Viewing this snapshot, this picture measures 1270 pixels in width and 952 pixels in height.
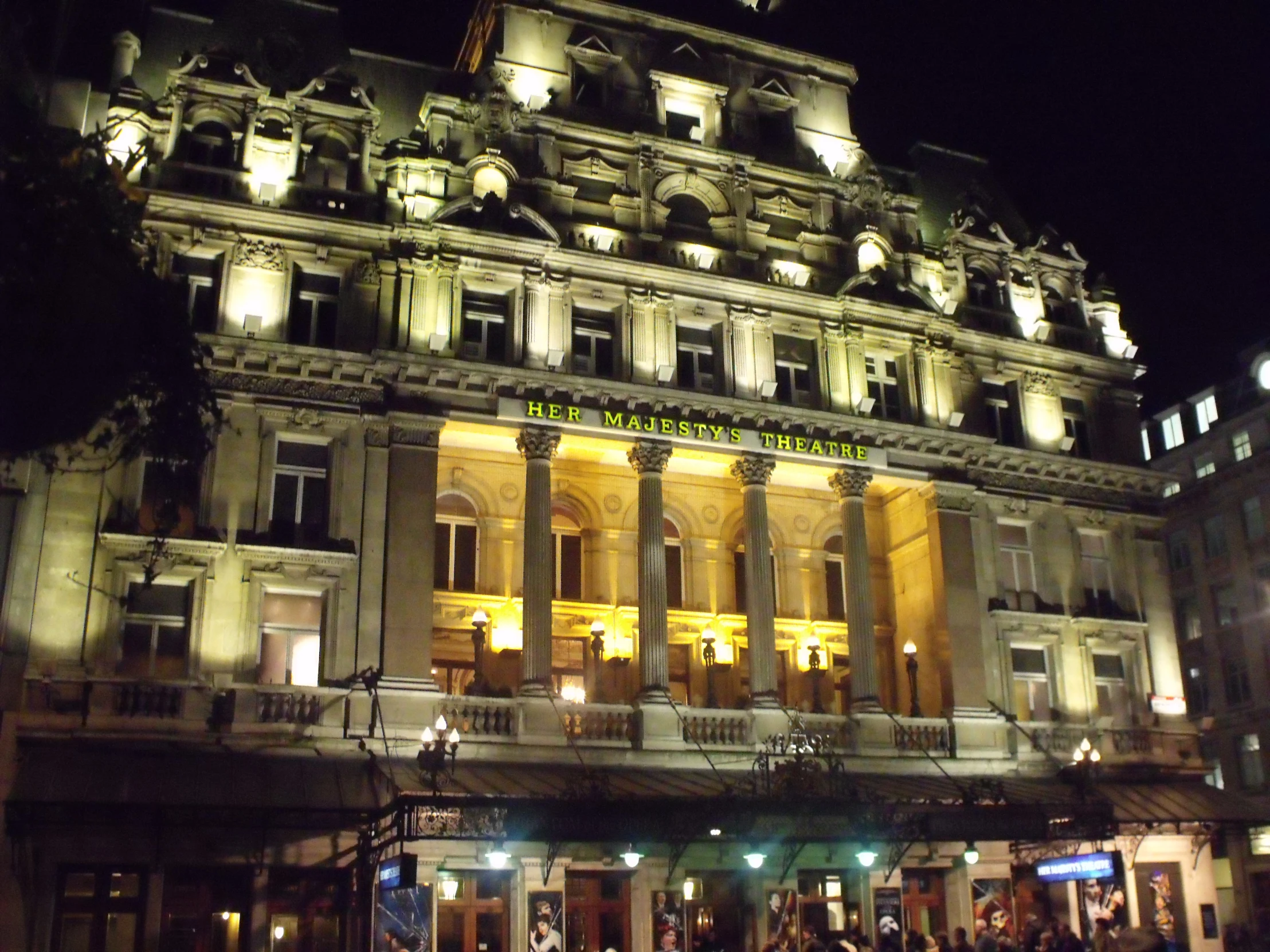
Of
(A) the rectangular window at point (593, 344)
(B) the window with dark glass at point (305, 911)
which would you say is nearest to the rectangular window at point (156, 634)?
(B) the window with dark glass at point (305, 911)

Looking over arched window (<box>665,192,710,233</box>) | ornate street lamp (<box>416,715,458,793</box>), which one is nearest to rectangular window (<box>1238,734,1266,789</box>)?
arched window (<box>665,192,710,233</box>)

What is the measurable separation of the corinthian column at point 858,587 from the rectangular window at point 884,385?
9.14ft

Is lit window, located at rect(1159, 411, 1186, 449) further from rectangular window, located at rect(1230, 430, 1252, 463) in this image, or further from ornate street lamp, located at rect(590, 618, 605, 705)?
ornate street lamp, located at rect(590, 618, 605, 705)

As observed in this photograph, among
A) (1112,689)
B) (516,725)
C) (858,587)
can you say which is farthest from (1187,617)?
(516,725)

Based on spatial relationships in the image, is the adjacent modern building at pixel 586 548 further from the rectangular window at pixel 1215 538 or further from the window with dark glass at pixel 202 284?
the rectangular window at pixel 1215 538

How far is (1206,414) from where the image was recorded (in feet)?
211

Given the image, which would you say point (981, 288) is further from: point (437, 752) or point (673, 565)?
point (437, 752)

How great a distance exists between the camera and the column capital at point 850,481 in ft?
124

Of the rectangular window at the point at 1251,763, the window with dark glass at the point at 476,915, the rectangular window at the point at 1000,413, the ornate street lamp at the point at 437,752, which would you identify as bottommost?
the window with dark glass at the point at 476,915

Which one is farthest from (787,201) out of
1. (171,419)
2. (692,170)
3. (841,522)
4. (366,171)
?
(171,419)

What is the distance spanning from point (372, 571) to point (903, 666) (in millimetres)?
16623

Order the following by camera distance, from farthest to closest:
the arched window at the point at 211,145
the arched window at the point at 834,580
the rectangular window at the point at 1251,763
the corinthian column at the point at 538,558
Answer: the rectangular window at the point at 1251,763
the arched window at the point at 834,580
the arched window at the point at 211,145
the corinthian column at the point at 538,558

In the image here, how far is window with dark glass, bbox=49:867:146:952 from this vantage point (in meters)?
28.2

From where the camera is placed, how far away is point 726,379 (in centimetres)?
3784
